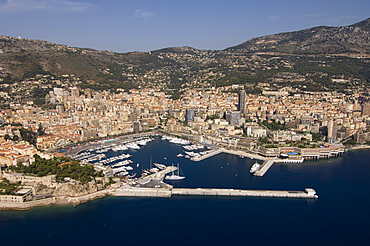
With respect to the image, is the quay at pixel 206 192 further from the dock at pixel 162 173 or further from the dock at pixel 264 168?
the dock at pixel 264 168

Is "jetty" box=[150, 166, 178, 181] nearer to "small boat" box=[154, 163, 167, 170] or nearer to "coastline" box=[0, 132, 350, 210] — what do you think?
"small boat" box=[154, 163, 167, 170]

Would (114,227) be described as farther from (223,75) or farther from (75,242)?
(223,75)

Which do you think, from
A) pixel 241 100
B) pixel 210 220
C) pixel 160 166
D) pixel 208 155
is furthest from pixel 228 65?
pixel 210 220

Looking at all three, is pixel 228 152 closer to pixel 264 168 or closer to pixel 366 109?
pixel 264 168

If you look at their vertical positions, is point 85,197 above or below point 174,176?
below

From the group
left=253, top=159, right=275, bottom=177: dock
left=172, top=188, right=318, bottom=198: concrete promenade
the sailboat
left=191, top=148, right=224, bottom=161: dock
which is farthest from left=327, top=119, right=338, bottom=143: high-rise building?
the sailboat

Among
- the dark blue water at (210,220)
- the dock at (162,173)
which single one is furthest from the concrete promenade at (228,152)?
the dark blue water at (210,220)
